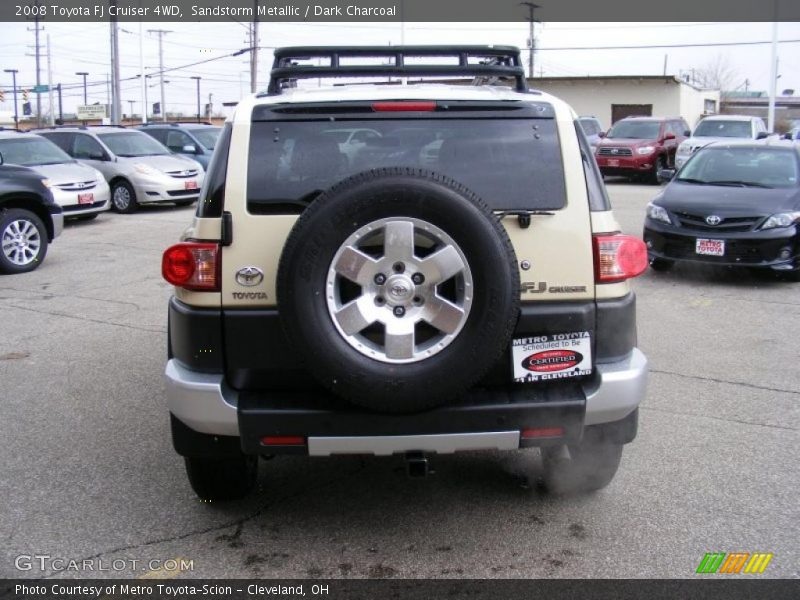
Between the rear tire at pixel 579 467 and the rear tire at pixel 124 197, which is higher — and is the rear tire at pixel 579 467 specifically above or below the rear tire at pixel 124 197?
below

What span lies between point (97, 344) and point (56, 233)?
4.55 meters

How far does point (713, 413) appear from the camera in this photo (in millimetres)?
5422

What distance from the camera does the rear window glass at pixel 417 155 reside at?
11.6ft

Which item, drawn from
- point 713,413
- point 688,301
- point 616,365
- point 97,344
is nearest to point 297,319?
point 616,365

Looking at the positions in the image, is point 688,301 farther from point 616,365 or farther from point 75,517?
point 75,517

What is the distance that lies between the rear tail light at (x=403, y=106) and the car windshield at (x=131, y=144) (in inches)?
621

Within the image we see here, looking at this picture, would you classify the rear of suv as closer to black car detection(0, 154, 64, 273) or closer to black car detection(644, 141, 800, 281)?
black car detection(644, 141, 800, 281)

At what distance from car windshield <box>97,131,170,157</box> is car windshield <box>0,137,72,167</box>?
2.93m

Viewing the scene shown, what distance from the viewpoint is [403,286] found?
129 inches

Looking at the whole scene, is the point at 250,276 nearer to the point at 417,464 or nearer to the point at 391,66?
the point at 417,464

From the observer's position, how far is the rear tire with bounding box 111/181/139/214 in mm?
17516

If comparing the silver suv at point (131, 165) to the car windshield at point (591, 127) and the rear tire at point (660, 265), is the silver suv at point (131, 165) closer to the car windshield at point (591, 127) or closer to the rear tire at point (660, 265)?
the rear tire at point (660, 265)

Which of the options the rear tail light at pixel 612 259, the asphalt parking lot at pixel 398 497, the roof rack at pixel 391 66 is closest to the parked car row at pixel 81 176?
the asphalt parking lot at pixel 398 497

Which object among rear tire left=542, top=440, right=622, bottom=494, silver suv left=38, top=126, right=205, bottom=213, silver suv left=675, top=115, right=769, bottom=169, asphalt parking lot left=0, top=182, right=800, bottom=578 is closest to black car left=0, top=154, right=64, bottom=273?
asphalt parking lot left=0, top=182, right=800, bottom=578
